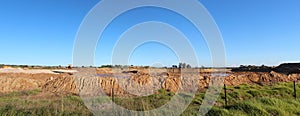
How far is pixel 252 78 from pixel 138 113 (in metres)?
32.1

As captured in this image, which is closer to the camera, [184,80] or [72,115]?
[72,115]

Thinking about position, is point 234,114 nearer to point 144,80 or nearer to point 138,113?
point 138,113

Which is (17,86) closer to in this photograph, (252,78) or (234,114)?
(234,114)

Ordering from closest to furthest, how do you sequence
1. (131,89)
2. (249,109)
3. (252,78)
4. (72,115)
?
(72,115) < (249,109) < (131,89) < (252,78)

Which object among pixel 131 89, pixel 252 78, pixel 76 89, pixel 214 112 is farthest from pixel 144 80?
pixel 214 112

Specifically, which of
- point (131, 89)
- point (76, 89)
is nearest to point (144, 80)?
point (131, 89)

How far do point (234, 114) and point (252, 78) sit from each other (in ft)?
100

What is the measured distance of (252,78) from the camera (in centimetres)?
3534

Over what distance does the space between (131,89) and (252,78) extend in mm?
20895

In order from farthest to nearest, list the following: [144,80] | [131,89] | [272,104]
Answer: [144,80] → [131,89] → [272,104]

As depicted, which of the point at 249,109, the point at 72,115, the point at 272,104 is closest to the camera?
the point at 72,115

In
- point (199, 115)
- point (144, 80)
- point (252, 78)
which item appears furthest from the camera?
point (252, 78)

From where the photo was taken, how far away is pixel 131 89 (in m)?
23.5

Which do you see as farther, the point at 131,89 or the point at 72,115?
the point at 131,89
